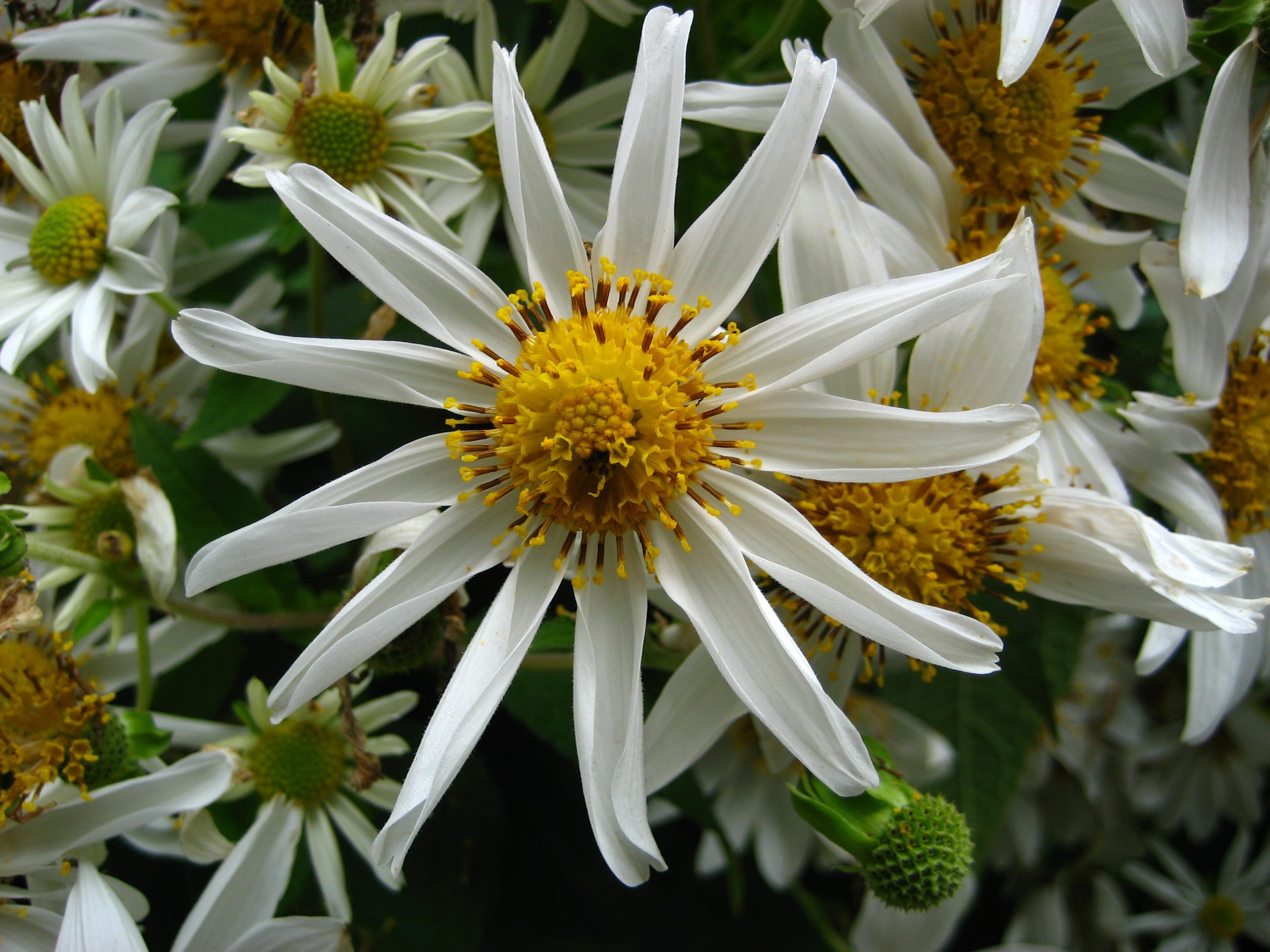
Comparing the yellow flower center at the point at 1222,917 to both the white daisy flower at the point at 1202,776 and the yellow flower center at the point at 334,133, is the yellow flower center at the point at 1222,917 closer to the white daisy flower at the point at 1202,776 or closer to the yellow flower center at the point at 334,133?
the white daisy flower at the point at 1202,776

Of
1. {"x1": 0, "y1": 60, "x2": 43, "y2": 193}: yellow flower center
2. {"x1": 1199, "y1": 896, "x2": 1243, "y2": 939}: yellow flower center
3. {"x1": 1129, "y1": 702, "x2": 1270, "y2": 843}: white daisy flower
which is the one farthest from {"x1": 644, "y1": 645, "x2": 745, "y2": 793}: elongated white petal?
{"x1": 1199, "y1": 896, "x2": 1243, "y2": 939}: yellow flower center

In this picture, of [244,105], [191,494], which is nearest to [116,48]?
[244,105]

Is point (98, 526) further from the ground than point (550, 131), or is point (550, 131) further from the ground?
point (550, 131)

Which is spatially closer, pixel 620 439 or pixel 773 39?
pixel 620 439

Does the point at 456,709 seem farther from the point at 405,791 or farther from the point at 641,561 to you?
the point at 641,561

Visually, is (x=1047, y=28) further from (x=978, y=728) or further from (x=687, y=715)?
(x=978, y=728)

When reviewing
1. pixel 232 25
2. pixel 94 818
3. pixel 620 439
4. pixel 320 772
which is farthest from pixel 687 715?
pixel 232 25
